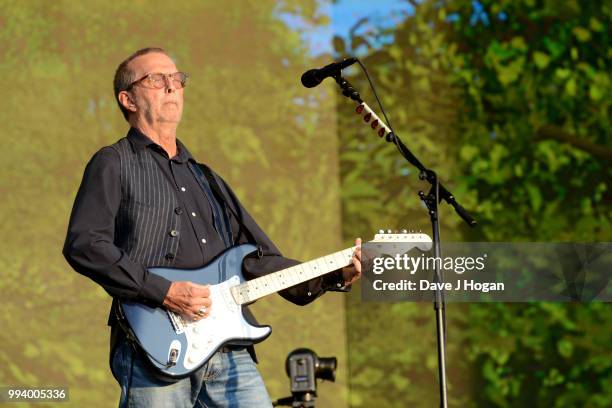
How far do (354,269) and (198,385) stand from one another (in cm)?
71

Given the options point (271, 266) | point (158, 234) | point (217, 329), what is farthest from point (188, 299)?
point (271, 266)

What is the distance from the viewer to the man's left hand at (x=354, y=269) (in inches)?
126

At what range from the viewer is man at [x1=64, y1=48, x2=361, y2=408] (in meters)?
2.85

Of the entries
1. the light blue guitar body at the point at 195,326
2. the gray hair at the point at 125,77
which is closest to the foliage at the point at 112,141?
the gray hair at the point at 125,77

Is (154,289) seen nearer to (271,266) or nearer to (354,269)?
(271,266)

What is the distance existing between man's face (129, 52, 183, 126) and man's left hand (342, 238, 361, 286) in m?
0.83

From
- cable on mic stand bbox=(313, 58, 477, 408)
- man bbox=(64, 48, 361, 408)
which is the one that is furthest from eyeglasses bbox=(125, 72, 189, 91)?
cable on mic stand bbox=(313, 58, 477, 408)

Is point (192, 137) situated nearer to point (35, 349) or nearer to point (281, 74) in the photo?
point (281, 74)

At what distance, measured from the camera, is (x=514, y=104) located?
5.70m

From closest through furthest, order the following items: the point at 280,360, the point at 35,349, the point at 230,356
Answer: the point at 230,356
the point at 35,349
the point at 280,360

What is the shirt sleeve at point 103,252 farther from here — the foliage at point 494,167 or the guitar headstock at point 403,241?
the foliage at point 494,167

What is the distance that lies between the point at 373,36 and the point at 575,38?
1.31 metres

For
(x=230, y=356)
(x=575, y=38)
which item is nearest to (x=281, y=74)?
(x=575, y=38)

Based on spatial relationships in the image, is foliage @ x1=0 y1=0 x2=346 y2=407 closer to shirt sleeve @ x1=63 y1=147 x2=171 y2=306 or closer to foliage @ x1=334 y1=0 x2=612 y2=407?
foliage @ x1=334 y1=0 x2=612 y2=407
